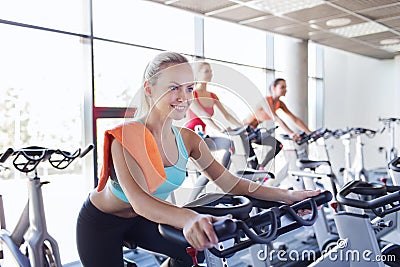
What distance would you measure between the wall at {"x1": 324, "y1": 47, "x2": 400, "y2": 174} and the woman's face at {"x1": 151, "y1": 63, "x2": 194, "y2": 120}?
7146 mm

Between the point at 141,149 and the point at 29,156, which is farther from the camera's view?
the point at 29,156

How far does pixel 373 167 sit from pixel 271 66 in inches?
155

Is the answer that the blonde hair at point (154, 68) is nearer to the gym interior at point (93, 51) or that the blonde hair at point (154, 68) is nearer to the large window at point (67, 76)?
the gym interior at point (93, 51)

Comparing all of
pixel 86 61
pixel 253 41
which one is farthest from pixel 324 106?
pixel 86 61

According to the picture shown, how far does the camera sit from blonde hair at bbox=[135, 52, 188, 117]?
115 centimetres

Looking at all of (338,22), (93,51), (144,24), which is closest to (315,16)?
(338,22)

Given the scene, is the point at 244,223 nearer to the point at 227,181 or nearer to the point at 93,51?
the point at 227,181

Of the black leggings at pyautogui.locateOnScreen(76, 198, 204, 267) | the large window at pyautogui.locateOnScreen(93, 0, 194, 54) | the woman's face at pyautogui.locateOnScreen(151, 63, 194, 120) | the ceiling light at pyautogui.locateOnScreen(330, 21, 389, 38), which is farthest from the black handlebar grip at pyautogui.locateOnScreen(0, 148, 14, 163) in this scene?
the ceiling light at pyautogui.locateOnScreen(330, 21, 389, 38)

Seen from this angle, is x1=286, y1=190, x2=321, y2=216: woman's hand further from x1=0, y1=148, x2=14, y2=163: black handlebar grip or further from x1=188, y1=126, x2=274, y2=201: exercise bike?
x1=0, y1=148, x2=14, y2=163: black handlebar grip

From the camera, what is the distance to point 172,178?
1222 mm

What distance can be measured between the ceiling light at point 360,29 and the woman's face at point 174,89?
468cm

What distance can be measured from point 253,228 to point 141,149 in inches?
15.1

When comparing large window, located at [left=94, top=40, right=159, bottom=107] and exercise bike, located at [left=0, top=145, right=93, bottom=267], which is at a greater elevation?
large window, located at [left=94, top=40, right=159, bottom=107]

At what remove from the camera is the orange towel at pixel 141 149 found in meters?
1.08
